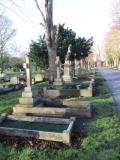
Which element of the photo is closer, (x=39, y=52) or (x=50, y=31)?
(x=50, y=31)

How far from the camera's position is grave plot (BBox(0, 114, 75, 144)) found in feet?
21.4

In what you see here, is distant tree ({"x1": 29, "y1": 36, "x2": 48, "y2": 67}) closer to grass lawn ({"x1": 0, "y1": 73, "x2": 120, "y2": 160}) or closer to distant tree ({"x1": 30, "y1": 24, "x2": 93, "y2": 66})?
distant tree ({"x1": 30, "y1": 24, "x2": 93, "y2": 66})

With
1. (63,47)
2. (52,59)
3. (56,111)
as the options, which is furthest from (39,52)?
(56,111)

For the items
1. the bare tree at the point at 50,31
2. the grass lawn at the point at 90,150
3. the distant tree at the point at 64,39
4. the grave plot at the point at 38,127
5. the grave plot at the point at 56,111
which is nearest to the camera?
the grass lawn at the point at 90,150

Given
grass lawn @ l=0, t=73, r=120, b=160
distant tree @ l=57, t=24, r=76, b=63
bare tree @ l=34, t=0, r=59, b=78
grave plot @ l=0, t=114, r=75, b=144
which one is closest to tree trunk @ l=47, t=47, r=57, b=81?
bare tree @ l=34, t=0, r=59, b=78

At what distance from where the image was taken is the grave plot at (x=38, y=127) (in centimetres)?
652

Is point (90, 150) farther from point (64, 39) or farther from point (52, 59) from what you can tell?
point (64, 39)

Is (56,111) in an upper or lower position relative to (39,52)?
lower

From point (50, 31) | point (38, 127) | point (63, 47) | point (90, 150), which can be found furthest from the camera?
point (63, 47)

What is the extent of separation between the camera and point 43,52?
90.9 feet

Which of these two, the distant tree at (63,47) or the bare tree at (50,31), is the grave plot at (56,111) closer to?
the bare tree at (50,31)

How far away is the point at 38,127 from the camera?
7605 millimetres

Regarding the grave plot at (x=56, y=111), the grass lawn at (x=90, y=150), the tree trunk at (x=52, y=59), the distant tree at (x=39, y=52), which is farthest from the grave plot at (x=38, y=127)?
the distant tree at (x=39, y=52)

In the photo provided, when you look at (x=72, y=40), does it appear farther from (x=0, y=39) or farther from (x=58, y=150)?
(x=58, y=150)
